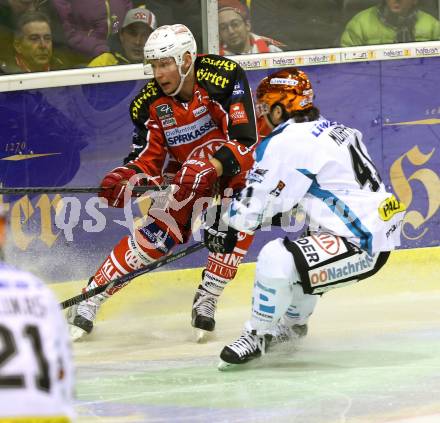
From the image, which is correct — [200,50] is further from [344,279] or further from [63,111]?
[344,279]

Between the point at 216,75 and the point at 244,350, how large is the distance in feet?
4.01

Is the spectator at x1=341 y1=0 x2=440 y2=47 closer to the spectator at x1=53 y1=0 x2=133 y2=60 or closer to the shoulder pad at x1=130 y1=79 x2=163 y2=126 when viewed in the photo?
the spectator at x1=53 y1=0 x2=133 y2=60

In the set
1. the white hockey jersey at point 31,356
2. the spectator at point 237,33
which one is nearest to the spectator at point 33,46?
the spectator at point 237,33

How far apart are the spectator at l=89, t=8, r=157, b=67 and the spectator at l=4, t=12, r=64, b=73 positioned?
249mm

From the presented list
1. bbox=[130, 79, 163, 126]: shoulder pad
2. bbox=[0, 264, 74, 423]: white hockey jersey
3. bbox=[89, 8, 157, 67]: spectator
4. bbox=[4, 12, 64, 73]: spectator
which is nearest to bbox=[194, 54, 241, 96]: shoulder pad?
bbox=[130, 79, 163, 126]: shoulder pad

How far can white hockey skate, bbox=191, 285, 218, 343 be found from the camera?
4.71m

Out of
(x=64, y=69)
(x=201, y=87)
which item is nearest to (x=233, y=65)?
(x=201, y=87)

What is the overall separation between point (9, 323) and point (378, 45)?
414cm

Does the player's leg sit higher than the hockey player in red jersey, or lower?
lower

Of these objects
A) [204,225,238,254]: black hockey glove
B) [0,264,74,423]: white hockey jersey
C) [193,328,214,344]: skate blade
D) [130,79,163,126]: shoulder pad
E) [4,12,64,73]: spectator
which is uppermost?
[4,12,64,73]: spectator

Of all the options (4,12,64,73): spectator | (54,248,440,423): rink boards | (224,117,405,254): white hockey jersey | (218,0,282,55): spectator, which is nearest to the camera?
(54,248,440,423): rink boards

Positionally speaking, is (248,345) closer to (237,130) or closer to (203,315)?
(203,315)

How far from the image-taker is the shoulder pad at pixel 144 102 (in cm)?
486

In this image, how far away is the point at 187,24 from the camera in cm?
558
